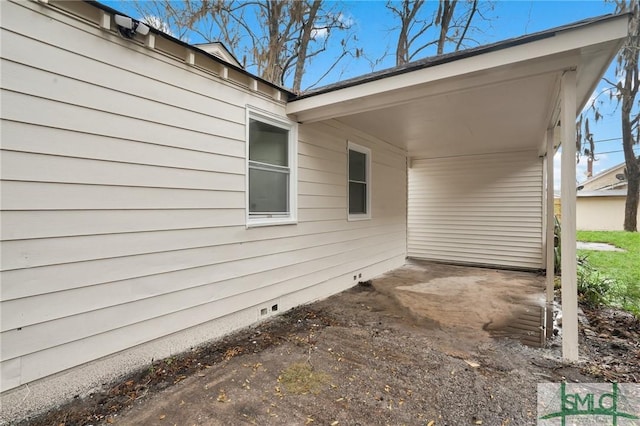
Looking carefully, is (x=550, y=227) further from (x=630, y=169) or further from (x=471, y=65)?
(x=630, y=169)

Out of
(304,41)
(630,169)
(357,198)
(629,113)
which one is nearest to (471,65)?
(357,198)

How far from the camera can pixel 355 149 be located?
217 inches

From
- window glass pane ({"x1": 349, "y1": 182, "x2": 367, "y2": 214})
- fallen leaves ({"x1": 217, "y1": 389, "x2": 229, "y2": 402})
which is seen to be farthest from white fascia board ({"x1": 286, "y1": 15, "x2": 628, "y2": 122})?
fallen leaves ({"x1": 217, "y1": 389, "x2": 229, "y2": 402})

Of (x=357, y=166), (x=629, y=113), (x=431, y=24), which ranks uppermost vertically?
(x=431, y=24)

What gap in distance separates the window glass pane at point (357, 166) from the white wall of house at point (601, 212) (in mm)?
18041

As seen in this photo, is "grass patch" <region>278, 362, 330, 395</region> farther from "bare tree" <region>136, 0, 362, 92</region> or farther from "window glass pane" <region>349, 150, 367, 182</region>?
"bare tree" <region>136, 0, 362, 92</region>

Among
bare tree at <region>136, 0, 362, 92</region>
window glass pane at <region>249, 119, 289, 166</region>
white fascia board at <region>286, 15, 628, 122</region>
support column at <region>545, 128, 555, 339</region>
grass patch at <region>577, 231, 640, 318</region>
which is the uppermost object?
bare tree at <region>136, 0, 362, 92</region>

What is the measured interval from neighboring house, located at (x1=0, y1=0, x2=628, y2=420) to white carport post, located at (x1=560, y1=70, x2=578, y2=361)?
0.02 metres

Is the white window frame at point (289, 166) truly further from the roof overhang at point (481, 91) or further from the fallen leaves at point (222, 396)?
the fallen leaves at point (222, 396)

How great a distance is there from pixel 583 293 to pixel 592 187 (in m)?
33.2

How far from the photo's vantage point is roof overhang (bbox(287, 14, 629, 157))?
8.19 ft

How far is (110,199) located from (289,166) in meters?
2.21

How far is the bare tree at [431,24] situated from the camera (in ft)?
32.1

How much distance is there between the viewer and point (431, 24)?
10.2 meters
